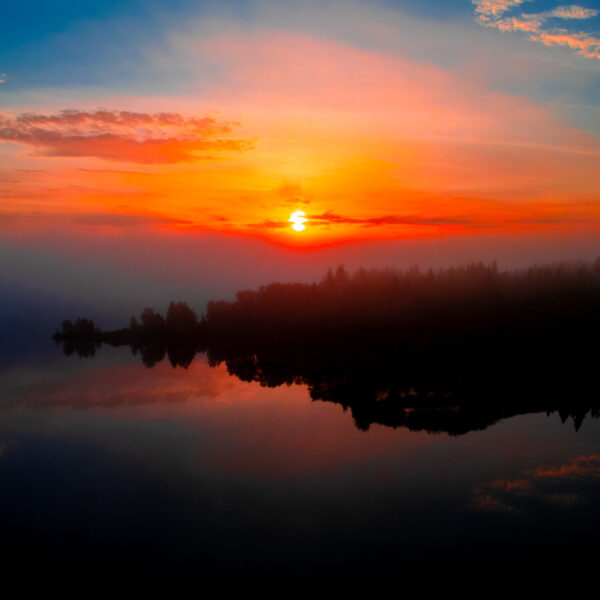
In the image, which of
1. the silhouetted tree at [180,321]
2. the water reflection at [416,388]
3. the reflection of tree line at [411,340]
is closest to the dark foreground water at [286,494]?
the water reflection at [416,388]

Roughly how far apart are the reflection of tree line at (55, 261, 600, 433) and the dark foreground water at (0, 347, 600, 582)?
7907mm

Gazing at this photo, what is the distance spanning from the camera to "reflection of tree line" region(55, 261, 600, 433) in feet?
198

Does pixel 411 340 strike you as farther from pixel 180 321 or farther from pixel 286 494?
pixel 286 494

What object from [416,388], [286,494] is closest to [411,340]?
[416,388]

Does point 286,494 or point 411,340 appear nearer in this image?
point 286,494

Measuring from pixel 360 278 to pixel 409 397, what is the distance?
94070 millimetres

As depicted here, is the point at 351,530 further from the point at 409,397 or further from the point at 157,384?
the point at 157,384

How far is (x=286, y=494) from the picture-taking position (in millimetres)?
32969

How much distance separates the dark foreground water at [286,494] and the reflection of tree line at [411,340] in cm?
791

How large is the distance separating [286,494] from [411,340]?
81.0 m

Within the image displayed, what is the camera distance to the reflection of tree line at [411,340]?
60344 mm

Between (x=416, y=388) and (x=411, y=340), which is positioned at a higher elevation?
(x=411, y=340)

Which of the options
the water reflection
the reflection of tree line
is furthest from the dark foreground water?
the reflection of tree line

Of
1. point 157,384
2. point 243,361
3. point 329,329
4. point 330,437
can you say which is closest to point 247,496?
point 330,437
